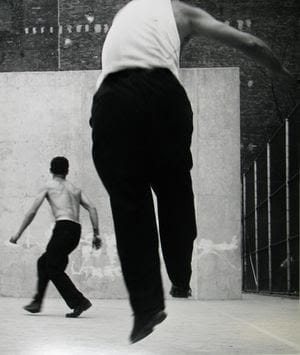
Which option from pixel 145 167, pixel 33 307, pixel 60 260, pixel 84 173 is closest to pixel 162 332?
pixel 60 260

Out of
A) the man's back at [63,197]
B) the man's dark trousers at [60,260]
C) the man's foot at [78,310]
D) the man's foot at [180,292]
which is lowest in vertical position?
the man's foot at [78,310]

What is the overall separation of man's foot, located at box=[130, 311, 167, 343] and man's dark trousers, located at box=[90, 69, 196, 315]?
17mm

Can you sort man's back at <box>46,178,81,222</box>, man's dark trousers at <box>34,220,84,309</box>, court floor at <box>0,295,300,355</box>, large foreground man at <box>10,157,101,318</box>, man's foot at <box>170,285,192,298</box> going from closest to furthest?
1. man's foot at <box>170,285,192,298</box>
2. court floor at <box>0,295,300,355</box>
3. large foreground man at <box>10,157,101,318</box>
4. man's back at <box>46,178,81,222</box>
5. man's dark trousers at <box>34,220,84,309</box>

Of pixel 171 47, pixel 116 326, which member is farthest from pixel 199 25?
pixel 116 326

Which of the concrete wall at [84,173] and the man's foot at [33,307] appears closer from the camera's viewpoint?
the man's foot at [33,307]

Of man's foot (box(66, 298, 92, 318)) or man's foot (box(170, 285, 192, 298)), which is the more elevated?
man's foot (box(170, 285, 192, 298))

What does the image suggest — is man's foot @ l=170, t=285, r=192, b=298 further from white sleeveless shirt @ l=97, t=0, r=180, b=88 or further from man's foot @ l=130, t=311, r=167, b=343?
white sleeveless shirt @ l=97, t=0, r=180, b=88

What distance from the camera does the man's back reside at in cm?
470

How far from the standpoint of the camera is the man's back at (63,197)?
4.70 meters

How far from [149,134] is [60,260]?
3.29 m

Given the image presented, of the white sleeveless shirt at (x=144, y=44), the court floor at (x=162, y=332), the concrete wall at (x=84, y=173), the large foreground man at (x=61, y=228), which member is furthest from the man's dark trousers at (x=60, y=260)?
the white sleeveless shirt at (x=144, y=44)

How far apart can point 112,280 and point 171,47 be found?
18.8 feet

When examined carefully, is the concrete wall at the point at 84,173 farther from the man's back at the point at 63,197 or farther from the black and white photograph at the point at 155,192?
the man's back at the point at 63,197

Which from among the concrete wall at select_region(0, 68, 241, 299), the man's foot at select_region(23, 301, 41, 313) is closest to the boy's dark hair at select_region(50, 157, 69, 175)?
the man's foot at select_region(23, 301, 41, 313)
